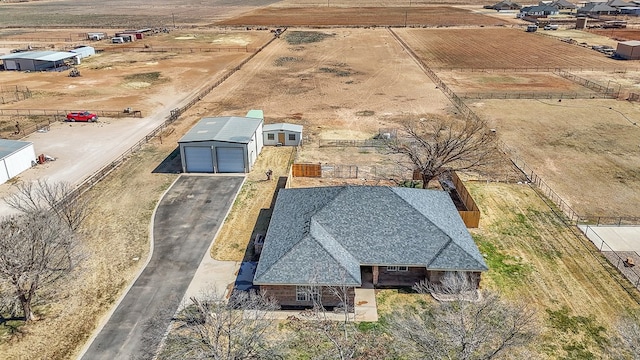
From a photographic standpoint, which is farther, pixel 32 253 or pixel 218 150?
pixel 218 150

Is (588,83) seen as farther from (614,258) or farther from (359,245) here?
(359,245)

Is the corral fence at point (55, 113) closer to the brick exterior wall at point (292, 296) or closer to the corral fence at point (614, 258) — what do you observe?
the brick exterior wall at point (292, 296)

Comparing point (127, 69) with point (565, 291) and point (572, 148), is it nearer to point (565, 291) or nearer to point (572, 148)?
point (572, 148)

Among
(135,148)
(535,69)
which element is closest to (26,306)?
(135,148)

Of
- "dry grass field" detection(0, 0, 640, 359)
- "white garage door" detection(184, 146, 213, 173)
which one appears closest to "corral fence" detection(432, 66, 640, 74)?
"dry grass field" detection(0, 0, 640, 359)

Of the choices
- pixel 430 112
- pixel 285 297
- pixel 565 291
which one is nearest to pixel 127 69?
pixel 430 112

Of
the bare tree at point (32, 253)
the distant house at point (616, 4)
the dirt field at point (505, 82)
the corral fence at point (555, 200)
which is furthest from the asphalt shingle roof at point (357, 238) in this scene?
the distant house at point (616, 4)
